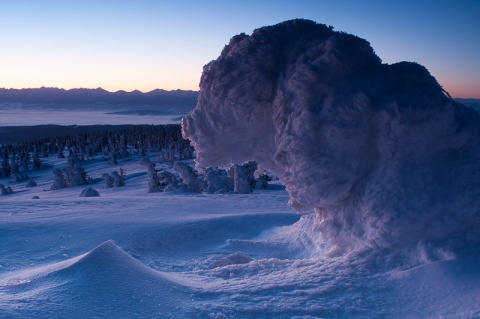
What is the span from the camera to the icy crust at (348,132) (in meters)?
2.69

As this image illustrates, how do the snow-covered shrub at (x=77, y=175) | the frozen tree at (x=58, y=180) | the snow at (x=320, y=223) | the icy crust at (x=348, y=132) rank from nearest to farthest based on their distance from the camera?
the snow at (x=320, y=223)
the icy crust at (x=348, y=132)
the frozen tree at (x=58, y=180)
the snow-covered shrub at (x=77, y=175)

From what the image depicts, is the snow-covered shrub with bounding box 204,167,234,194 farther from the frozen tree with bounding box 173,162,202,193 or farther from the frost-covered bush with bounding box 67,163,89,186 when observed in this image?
the frost-covered bush with bounding box 67,163,89,186

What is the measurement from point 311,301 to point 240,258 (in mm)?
1477

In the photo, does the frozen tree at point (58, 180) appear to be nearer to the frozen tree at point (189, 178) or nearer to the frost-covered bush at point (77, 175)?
the frost-covered bush at point (77, 175)

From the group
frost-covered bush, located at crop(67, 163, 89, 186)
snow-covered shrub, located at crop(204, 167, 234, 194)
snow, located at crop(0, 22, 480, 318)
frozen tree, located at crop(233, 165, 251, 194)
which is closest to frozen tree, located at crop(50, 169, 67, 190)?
frost-covered bush, located at crop(67, 163, 89, 186)

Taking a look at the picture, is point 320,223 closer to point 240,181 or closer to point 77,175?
point 240,181

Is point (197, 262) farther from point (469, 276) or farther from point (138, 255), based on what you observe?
point (469, 276)

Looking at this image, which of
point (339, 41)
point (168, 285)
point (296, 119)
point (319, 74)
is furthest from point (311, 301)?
point (339, 41)

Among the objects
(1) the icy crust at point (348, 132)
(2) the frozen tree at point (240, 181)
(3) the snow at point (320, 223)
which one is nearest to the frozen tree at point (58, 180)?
(2) the frozen tree at point (240, 181)

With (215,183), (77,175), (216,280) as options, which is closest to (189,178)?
(215,183)

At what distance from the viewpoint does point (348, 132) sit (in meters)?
2.85

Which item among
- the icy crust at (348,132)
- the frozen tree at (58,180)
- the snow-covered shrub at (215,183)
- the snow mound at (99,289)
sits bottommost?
the frozen tree at (58,180)

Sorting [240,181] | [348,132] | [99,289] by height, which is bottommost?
[240,181]

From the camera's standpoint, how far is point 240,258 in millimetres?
3779
